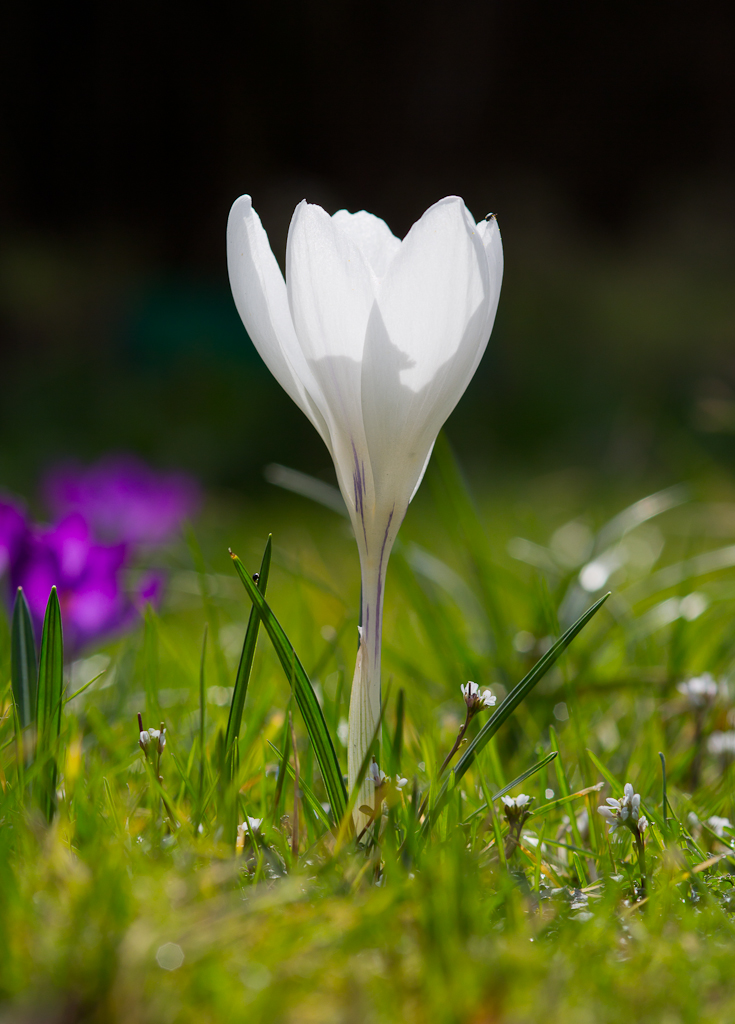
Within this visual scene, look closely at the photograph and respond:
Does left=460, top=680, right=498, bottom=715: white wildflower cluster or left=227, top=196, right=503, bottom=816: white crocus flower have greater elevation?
left=227, top=196, right=503, bottom=816: white crocus flower

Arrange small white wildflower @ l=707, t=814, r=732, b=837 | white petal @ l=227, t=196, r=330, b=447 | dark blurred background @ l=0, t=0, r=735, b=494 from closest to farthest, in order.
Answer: white petal @ l=227, t=196, r=330, b=447 → small white wildflower @ l=707, t=814, r=732, b=837 → dark blurred background @ l=0, t=0, r=735, b=494

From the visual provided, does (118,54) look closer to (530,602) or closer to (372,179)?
(372,179)

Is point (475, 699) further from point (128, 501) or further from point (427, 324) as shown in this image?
point (128, 501)

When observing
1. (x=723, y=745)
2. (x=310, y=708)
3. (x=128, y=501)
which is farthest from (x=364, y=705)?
(x=128, y=501)

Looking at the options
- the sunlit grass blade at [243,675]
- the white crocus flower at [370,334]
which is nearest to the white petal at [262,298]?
the white crocus flower at [370,334]

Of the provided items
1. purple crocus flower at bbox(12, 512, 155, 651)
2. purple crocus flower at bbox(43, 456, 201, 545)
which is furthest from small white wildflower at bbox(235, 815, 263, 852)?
purple crocus flower at bbox(43, 456, 201, 545)

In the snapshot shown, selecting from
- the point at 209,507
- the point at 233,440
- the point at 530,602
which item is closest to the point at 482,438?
the point at 233,440

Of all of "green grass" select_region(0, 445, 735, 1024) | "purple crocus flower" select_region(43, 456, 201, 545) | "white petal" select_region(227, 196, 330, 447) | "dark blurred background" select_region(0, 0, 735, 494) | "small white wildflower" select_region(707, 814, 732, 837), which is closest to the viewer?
"green grass" select_region(0, 445, 735, 1024)

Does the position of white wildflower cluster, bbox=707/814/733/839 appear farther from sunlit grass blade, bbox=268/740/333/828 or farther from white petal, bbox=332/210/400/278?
white petal, bbox=332/210/400/278
